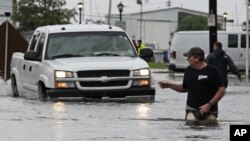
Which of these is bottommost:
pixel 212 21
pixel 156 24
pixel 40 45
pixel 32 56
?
pixel 156 24

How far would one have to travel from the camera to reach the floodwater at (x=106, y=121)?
12.0 metres

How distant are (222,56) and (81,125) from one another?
1030 centimetres

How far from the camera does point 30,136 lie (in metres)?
11.9

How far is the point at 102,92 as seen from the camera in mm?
18266

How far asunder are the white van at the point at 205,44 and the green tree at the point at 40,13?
71.4 feet

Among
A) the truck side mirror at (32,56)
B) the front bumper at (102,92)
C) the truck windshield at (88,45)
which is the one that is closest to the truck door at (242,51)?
the truck windshield at (88,45)

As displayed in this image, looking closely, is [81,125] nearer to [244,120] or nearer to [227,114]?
[244,120]

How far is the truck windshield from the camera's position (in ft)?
62.3

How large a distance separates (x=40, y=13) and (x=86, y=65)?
47720mm

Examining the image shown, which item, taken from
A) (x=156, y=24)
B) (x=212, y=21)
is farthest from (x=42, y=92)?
(x=156, y=24)

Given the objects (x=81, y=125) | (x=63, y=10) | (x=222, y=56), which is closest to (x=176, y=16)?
(x=63, y=10)

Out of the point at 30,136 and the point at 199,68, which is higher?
the point at 199,68

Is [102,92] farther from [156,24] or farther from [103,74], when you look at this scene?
[156,24]

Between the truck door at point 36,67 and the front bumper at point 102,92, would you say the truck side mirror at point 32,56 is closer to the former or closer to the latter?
the truck door at point 36,67
